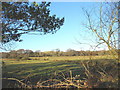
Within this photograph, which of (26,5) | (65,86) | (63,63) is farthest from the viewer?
(63,63)

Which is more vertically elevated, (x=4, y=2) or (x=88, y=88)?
(x=4, y=2)

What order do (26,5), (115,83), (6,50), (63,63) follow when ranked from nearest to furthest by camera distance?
(115,83)
(26,5)
(6,50)
(63,63)

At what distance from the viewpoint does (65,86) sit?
212cm

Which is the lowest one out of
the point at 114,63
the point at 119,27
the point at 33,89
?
the point at 33,89

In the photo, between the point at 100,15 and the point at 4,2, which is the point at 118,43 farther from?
the point at 4,2

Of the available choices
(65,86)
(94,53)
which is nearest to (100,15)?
(94,53)

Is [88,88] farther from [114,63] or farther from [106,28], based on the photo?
[106,28]

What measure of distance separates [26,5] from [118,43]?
8.59 feet

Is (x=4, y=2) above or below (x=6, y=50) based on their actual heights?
above

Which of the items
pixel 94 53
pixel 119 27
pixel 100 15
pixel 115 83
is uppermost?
pixel 100 15

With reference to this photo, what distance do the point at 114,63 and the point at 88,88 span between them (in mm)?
857

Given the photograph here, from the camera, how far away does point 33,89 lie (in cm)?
225

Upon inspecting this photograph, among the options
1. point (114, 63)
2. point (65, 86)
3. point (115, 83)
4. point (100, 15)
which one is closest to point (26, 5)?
point (100, 15)

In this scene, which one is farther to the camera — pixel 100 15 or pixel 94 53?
pixel 100 15
